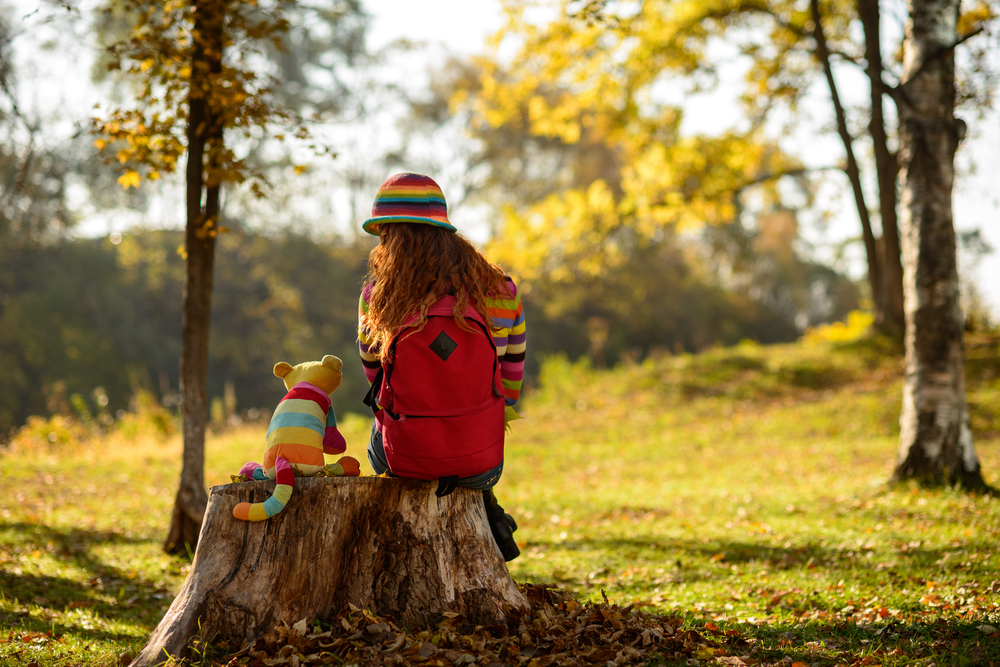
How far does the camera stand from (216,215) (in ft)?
18.5

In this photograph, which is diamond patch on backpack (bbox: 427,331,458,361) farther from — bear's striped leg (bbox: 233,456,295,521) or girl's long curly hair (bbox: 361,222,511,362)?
bear's striped leg (bbox: 233,456,295,521)

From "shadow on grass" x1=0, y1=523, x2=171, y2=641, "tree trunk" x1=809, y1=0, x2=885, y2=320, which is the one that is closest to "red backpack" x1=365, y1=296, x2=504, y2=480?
"shadow on grass" x1=0, y1=523, x2=171, y2=641

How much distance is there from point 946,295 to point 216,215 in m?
6.35

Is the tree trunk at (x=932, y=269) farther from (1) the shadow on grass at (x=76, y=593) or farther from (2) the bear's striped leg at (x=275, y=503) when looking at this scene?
(1) the shadow on grass at (x=76, y=593)

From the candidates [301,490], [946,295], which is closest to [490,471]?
[301,490]

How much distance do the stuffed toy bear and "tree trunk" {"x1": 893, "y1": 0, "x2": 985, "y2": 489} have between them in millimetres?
5557

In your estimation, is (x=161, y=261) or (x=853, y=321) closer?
(x=853, y=321)

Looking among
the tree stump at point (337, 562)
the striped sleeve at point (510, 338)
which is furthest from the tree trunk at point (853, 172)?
the tree stump at point (337, 562)

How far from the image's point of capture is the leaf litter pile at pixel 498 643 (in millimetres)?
2797

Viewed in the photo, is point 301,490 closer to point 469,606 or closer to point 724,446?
point 469,606

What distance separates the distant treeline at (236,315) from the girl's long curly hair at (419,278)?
22.2 meters

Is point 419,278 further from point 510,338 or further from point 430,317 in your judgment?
point 510,338

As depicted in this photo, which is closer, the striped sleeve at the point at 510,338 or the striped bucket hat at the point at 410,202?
the striped bucket hat at the point at 410,202

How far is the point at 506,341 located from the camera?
128 inches
